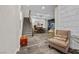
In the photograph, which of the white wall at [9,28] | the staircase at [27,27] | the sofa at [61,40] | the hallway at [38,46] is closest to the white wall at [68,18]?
the sofa at [61,40]

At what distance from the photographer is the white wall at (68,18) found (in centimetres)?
209

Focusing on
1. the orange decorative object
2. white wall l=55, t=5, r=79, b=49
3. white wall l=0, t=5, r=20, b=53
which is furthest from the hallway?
white wall l=55, t=5, r=79, b=49

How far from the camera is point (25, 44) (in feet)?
6.99

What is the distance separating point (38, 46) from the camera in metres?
2.13

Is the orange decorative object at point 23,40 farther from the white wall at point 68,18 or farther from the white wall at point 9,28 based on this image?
the white wall at point 68,18

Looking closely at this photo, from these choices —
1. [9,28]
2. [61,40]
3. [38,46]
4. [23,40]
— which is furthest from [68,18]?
[9,28]

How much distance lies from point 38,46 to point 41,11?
1.70 ft

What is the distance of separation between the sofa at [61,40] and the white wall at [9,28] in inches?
21.2

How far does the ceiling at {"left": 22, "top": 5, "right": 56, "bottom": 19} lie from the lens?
6.96 ft

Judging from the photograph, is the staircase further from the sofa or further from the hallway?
the sofa

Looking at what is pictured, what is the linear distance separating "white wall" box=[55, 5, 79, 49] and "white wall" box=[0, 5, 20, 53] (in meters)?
0.60

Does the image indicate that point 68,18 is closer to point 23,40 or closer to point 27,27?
point 27,27
